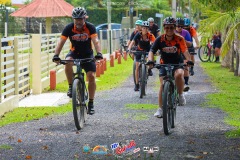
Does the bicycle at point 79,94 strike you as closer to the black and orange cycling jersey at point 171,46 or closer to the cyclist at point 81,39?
the cyclist at point 81,39

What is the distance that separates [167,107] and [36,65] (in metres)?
8.56

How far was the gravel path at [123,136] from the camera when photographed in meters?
8.84

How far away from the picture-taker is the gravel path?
884 cm

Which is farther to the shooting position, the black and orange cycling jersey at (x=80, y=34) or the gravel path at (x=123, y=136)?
the black and orange cycling jersey at (x=80, y=34)

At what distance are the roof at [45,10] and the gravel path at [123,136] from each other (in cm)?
2198

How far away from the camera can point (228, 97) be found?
17.4m

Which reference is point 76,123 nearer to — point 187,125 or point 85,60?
point 85,60

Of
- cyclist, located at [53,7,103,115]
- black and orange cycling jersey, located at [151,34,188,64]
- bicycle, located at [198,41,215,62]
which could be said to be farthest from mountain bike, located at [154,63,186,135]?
bicycle, located at [198,41,215,62]

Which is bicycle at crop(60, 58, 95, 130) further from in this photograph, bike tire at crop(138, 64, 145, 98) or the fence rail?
bike tire at crop(138, 64, 145, 98)

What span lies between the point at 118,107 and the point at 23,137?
452 cm

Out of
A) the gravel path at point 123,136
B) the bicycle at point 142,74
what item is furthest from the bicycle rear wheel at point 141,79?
the gravel path at point 123,136

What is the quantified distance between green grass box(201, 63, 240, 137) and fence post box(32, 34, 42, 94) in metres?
4.25

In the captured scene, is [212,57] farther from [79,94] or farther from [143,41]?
[79,94]

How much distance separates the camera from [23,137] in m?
10.4
